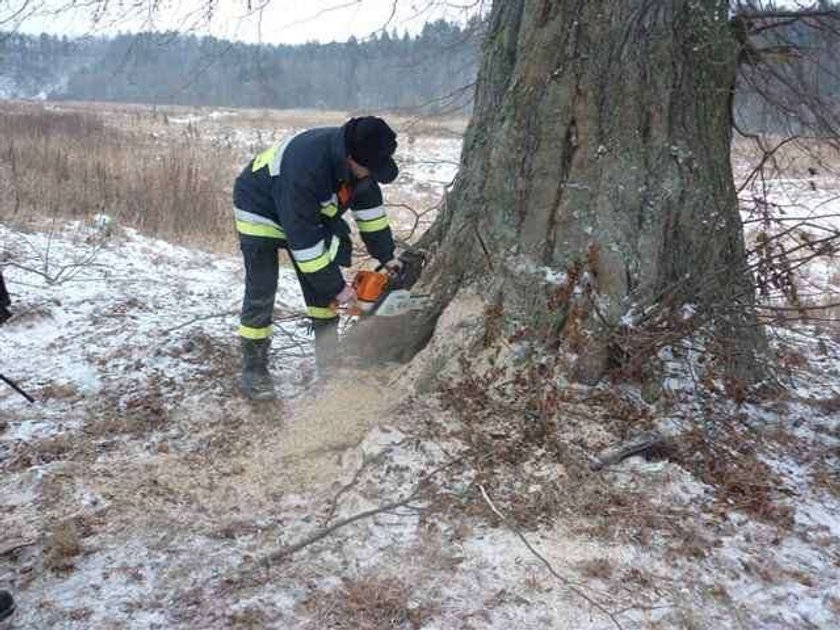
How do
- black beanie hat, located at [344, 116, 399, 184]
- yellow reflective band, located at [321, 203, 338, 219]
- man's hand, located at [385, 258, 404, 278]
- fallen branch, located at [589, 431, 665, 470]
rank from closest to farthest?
fallen branch, located at [589, 431, 665, 470] → black beanie hat, located at [344, 116, 399, 184] → yellow reflective band, located at [321, 203, 338, 219] → man's hand, located at [385, 258, 404, 278]

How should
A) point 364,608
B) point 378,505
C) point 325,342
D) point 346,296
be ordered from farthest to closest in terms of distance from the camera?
1. point 325,342
2. point 346,296
3. point 378,505
4. point 364,608

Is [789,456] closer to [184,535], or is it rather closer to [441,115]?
[184,535]

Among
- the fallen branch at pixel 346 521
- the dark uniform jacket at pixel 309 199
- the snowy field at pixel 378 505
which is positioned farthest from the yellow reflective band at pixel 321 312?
the fallen branch at pixel 346 521

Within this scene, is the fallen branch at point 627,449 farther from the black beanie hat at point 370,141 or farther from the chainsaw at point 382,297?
the black beanie hat at point 370,141

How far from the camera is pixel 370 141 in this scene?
3531 mm

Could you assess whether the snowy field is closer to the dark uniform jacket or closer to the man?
the man

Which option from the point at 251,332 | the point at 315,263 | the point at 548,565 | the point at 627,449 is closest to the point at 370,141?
the point at 315,263

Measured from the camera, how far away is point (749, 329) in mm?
4000

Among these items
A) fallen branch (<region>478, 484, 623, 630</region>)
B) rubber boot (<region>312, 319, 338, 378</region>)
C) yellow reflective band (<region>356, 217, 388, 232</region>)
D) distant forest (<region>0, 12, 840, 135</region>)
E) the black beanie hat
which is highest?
distant forest (<region>0, 12, 840, 135</region>)

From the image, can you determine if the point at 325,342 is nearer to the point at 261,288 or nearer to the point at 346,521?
the point at 261,288

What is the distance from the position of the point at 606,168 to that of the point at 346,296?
1.52 meters

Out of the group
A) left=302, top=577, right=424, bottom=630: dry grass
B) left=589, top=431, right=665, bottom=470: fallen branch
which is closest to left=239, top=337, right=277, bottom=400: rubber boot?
left=302, top=577, right=424, bottom=630: dry grass

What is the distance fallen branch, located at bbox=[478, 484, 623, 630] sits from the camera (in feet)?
8.06

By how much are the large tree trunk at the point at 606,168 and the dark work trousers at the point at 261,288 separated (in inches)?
38.3
